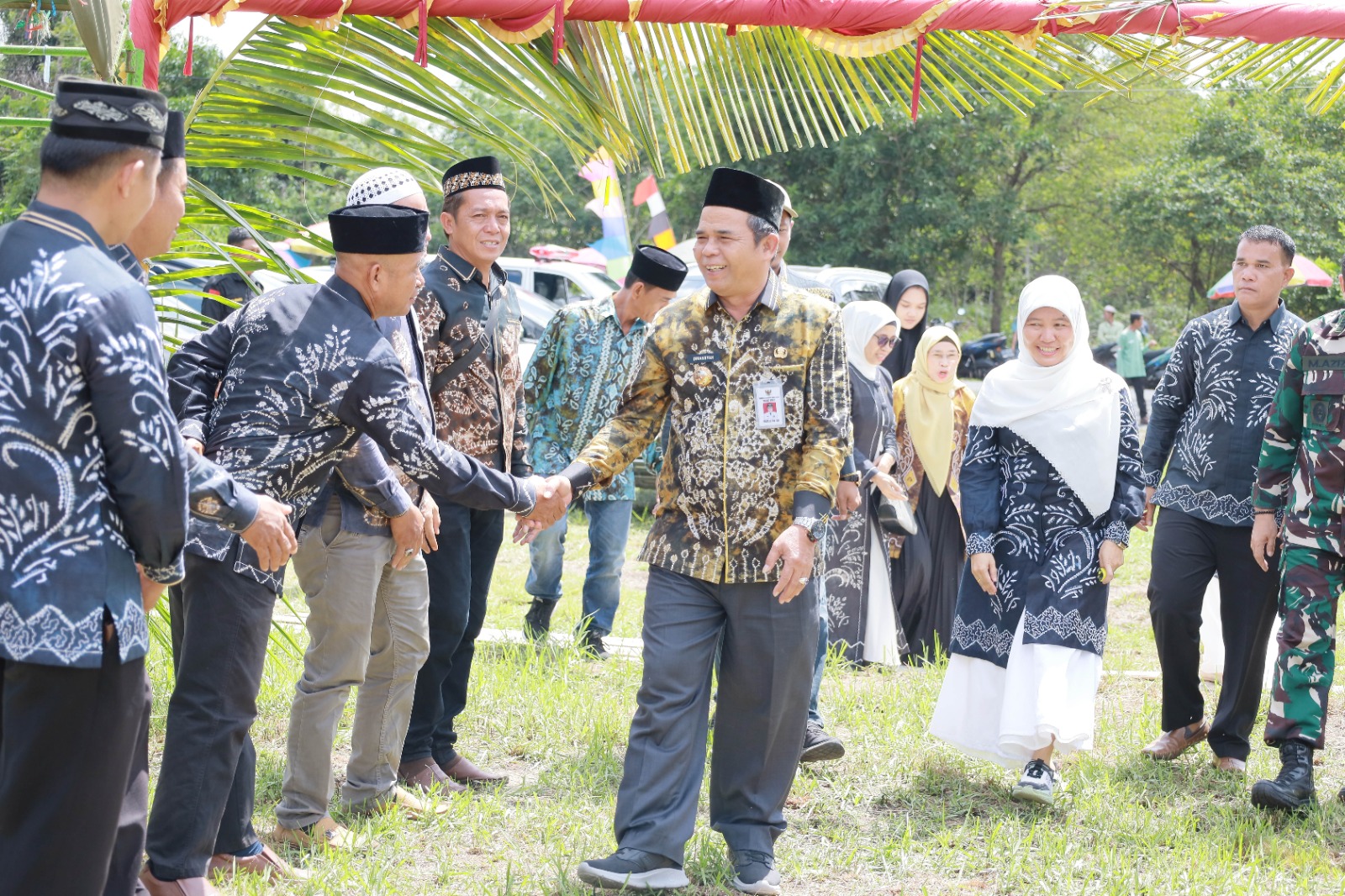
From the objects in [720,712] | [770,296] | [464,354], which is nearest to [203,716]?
[720,712]

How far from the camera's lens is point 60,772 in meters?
2.32

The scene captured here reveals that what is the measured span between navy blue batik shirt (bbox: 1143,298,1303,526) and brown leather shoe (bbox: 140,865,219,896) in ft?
12.4

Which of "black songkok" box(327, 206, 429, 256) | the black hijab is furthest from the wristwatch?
the black hijab

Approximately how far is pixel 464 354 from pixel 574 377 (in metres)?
1.51

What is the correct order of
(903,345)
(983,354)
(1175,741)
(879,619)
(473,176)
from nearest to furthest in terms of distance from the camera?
(473,176), (1175,741), (879,619), (903,345), (983,354)

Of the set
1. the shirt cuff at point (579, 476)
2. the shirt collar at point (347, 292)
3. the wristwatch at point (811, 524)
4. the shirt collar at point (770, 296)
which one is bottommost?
the wristwatch at point (811, 524)

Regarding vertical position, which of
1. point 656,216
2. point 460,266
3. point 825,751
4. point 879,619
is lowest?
point 825,751

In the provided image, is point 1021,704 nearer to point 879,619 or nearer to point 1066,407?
point 1066,407

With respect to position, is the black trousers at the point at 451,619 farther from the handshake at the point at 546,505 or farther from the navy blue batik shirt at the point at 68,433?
the navy blue batik shirt at the point at 68,433

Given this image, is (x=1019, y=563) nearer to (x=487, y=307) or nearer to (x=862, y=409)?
(x=862, y=409)

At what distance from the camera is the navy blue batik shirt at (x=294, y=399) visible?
3266 millimetres

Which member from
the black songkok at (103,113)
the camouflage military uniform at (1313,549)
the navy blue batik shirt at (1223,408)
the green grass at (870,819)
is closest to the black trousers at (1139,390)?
Result: the green grass at (870,819)

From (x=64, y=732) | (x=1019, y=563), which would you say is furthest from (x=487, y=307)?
(x=64, y=732)

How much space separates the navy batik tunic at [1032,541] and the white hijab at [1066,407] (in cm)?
5
